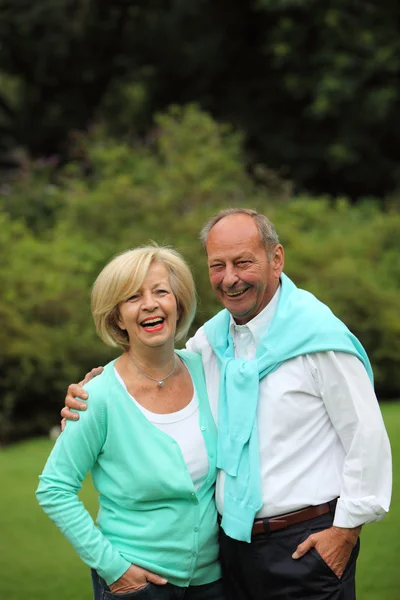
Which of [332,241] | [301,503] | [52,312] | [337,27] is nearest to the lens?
[301,503]

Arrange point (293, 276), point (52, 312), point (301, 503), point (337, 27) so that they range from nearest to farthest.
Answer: point (301, 503) < point (52, 312) < point (293, 276) < point (337, 27)

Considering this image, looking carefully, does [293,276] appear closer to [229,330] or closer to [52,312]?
[52,312]

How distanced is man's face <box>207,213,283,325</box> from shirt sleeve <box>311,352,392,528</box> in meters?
0.32

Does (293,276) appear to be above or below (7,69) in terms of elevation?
below

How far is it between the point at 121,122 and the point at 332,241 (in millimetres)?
12044

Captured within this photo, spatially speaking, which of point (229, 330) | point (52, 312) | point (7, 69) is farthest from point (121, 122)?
point (229, 330)

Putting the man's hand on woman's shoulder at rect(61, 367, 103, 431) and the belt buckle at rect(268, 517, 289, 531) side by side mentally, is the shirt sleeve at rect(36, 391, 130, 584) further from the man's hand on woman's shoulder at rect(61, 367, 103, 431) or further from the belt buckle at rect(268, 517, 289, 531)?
the belt buckle at rect(268, 517, 289, 531)

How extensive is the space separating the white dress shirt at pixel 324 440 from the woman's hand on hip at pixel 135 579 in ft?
1.32

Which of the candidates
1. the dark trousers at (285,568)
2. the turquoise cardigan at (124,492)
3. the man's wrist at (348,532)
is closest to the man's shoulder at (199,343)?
the turquoise cardigan at (124,492)

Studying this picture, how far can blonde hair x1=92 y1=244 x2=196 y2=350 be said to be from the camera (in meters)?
3.22

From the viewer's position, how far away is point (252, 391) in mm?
3164

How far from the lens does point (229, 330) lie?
11.3 feet

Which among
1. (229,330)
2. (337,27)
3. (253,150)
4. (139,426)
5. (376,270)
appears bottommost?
(139,426)

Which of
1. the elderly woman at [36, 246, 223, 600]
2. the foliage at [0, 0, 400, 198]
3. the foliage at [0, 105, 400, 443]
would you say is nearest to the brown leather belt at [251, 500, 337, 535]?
the elderly woman at [36, 246, 223, 600]
